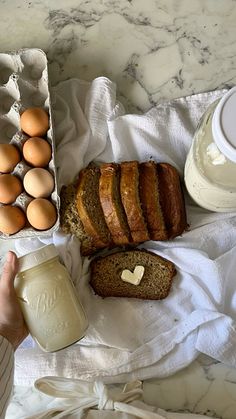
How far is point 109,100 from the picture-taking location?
0.94 metres

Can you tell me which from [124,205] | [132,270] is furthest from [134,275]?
[124,205]

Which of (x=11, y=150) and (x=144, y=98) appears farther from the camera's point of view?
(x=144, y=98)

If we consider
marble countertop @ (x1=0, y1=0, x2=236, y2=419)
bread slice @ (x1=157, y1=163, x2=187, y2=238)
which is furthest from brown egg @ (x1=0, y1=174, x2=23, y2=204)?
bread slice @ (x1=157, y1=163, x2=187, y2=238)

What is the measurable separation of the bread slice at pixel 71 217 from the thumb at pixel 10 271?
108mm

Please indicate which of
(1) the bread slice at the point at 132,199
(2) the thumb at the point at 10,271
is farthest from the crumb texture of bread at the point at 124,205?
(2) the thumb at the point at 10,271

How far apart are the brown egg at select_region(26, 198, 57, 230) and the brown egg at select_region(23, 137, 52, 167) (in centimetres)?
6

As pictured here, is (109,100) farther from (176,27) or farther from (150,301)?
(150,301)

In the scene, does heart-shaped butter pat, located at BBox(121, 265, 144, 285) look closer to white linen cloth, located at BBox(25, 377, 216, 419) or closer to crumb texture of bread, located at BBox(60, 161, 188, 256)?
crumb texture of bread, located at BBox(60, 161, 188, 256)

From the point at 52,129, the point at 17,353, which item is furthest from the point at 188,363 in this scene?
the point at 52,129

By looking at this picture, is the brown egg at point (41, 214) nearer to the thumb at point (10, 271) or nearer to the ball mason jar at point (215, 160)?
the thumb at point (10, 271)

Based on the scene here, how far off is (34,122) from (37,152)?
5cm

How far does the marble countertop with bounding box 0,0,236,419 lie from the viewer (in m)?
0.97

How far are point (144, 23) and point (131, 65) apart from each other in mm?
80

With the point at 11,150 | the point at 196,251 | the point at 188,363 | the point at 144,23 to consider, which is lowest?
the point at 188,363
